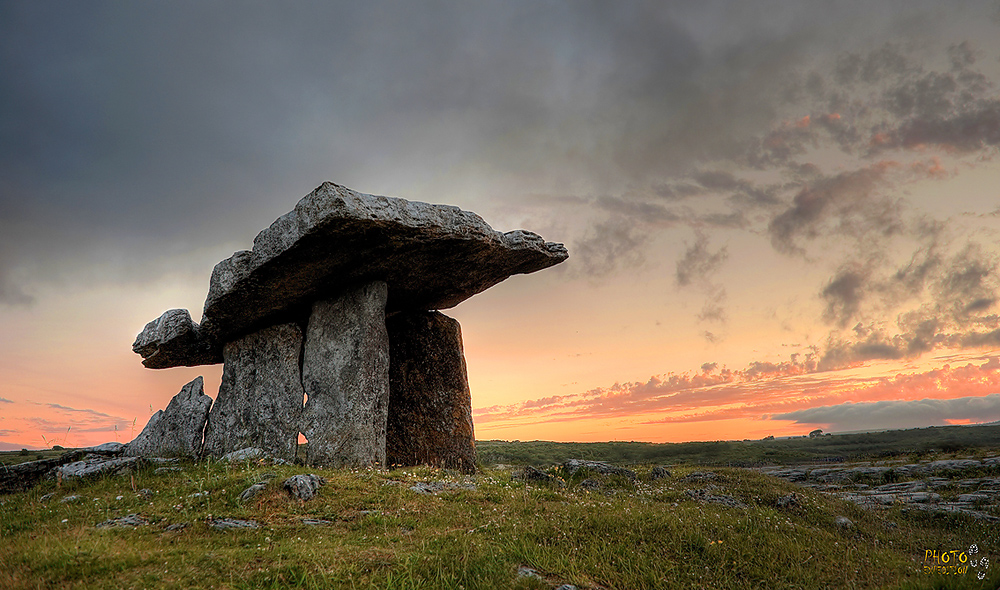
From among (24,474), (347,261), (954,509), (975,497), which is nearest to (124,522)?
(24,474)

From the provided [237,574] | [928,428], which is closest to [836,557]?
[237,574]

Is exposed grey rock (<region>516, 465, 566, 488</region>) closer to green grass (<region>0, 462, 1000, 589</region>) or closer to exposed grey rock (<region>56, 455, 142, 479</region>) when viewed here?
green grass (<region>0, 462, 1000, 589</region>)

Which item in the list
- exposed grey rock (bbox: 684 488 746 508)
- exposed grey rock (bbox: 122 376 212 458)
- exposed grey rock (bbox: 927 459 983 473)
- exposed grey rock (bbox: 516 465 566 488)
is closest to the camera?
exposed grey rock (bbox: 684 488 746 508)

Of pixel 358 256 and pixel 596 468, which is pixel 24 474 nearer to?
pixel 358 256

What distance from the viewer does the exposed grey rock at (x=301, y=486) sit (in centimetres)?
1036

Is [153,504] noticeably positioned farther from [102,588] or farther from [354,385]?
[354,385]

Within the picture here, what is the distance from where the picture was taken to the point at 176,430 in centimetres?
1744

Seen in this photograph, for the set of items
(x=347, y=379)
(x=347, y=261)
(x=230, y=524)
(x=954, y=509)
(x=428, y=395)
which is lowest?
(x=954, y=509)

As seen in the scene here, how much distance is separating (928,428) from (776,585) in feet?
279

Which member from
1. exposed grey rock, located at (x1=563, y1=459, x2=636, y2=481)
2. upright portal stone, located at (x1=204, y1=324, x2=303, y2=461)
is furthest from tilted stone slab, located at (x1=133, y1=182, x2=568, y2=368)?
exposed grey rock, located at (x1=563, y1=459, x2=636, y2=481)

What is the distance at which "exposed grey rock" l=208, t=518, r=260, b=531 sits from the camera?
8.68 meters

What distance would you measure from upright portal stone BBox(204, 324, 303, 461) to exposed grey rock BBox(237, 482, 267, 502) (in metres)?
5.60

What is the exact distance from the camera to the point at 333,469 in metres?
14.4

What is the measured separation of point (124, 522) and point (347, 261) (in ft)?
25.3
